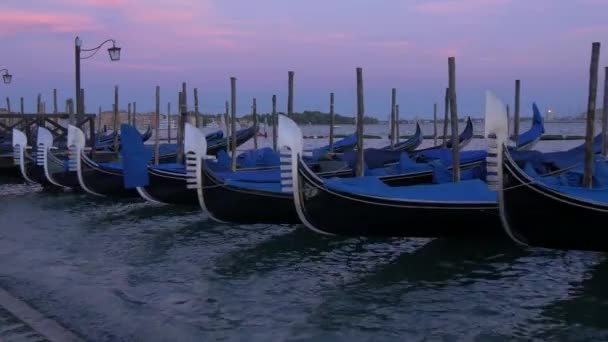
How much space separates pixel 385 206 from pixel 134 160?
448 cm

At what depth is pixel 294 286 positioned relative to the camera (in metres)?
6.36

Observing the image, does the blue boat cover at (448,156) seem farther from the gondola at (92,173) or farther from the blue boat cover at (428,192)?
the gondola at (92,173)

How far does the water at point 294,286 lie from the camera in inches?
199

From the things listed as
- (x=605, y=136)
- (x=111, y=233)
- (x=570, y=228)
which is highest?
(x=605, y=136)

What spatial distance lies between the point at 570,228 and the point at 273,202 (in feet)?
11.2

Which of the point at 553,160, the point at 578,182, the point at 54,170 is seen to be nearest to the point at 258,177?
the point at 578,182

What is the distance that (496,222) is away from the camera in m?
7.28

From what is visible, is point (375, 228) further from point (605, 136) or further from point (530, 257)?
point (605, 136)

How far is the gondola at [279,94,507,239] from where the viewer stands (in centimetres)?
707

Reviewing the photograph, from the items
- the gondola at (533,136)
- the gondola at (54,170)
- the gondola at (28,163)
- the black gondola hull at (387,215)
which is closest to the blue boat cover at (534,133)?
the gondola at (533,136)

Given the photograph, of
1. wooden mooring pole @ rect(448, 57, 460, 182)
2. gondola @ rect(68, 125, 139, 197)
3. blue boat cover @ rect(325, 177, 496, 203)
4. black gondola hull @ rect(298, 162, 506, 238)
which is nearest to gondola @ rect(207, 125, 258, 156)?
gondola @ rect(68, 125, 139, 197)

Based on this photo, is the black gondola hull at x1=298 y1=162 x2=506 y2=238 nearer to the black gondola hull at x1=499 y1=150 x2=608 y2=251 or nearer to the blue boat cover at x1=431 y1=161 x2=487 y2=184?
the black gondola hull at x1=499 y1=150 x2=608 y2=251

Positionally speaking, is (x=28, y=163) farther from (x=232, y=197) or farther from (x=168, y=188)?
(x=232, y=197)

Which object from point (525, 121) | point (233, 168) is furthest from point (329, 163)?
point (525, 121)
